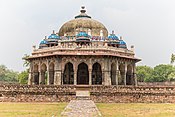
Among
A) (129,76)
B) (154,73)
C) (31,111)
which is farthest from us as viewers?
(154,73)

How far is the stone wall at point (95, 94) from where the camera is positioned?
21969mm

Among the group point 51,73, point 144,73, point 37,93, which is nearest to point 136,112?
point 37,93

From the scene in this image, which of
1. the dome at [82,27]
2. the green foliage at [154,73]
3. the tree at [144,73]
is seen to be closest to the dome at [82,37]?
the dome at [82,27]

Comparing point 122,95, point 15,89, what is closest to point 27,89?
point 15,89

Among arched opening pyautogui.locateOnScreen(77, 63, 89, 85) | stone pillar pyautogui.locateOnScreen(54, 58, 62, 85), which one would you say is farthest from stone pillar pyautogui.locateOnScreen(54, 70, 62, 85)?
arched opening pyautogui.locateOnScreen(77, 63, 89, 85)

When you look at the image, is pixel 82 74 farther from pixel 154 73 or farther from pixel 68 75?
pixel 154 73

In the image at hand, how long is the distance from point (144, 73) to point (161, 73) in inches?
145

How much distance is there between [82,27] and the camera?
35.5 m

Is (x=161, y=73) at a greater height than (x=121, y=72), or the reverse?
(x=161, y=73)

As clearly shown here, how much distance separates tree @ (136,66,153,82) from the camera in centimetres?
6532

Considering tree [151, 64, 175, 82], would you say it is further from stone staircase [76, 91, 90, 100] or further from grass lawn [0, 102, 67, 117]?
grass lawn [0, 102, 67, 117]

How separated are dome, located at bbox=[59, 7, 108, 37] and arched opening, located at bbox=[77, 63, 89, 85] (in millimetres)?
4466

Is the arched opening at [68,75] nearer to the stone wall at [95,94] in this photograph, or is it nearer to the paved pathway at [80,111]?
the stone wall at [95,94]

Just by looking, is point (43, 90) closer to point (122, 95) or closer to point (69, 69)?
point (122, 95)
